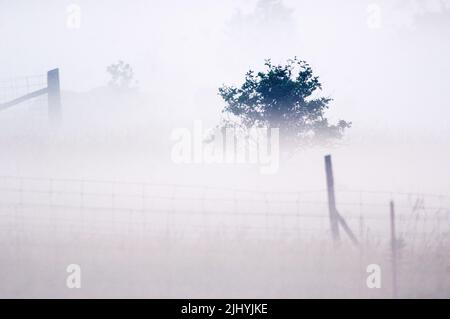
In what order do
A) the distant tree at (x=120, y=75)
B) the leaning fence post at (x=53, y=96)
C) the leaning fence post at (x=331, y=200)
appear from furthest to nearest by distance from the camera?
the distant tree at (x=120, y=75) < the leaning fence post at (x=53, y=96) < the leaning fence post at (x=331, y=200)

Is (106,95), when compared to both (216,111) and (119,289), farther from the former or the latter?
(119,289)

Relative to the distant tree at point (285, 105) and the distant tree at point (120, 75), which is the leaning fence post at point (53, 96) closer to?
the distant tree at point (285, 105)

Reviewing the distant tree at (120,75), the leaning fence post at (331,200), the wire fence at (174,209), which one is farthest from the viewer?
the distant tree at (120,75)

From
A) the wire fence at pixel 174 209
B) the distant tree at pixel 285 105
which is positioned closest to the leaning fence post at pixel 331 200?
the wire fence at pixel 174 209

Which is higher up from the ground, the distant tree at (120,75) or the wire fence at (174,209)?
the distant tree at (120,75)

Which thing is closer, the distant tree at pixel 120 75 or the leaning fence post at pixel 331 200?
the leaning fence post at pixel 331 200

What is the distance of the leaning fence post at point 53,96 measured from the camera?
21.2 metres

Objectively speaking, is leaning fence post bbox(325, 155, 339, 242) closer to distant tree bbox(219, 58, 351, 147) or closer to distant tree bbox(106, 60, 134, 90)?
distant tree bbox(219, 58, 351, 147)

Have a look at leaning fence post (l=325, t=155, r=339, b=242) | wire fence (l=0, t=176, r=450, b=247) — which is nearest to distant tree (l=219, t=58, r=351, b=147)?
wire fence (l=0, t=176, r=450, b=247)

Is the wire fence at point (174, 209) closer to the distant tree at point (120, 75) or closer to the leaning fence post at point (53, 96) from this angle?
the leaning fence post at point (53, 96)

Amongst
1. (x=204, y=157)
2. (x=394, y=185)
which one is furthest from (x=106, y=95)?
(x=394, y=185)

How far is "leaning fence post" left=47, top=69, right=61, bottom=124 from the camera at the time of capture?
2117cm

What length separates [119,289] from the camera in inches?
396
